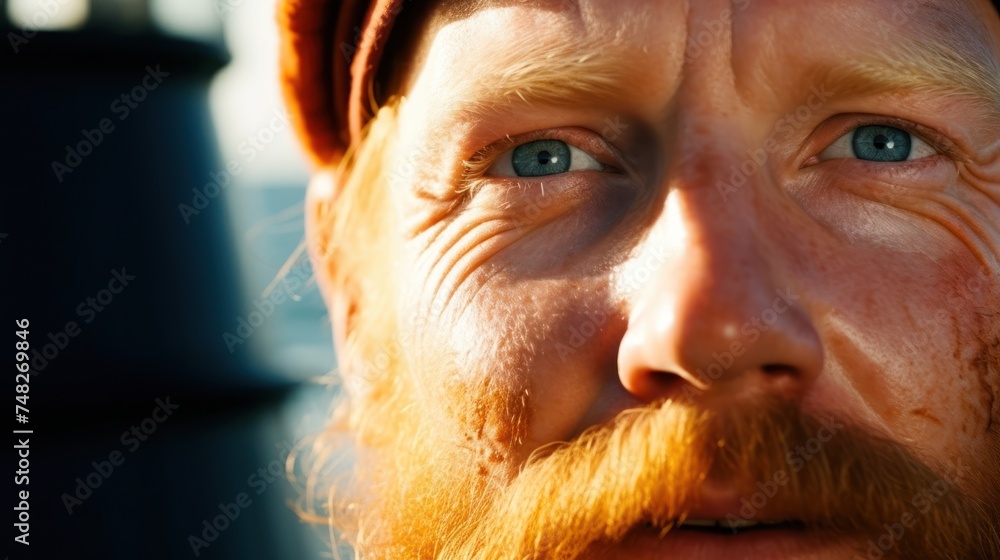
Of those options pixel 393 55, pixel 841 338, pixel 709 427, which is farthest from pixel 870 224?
pixel 393 55

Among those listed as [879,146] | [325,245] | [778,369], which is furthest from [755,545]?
[325,245]

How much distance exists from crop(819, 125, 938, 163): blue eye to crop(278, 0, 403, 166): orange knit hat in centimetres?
58

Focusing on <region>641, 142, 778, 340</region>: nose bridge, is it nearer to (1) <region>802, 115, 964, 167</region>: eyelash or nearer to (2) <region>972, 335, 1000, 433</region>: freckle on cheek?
(1) <region>802, 115, 964, 167</region>: eyelash

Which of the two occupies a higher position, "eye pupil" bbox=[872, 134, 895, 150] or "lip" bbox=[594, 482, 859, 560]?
"eye pupil" bbox=[872, 134, 895, 150]

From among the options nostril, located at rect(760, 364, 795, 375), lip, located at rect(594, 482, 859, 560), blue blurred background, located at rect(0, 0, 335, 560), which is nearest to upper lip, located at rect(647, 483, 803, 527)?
lip, located at rect(594, 482, 859, 560)

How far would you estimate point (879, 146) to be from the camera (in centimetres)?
100

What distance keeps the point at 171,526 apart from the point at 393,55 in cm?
118

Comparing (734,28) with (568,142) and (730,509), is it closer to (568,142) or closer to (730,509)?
(568,142)

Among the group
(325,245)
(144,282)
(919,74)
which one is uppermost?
(919,74)

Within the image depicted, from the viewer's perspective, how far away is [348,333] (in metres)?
1.41

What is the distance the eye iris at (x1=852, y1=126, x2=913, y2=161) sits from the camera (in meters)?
1.00

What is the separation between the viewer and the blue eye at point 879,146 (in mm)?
998

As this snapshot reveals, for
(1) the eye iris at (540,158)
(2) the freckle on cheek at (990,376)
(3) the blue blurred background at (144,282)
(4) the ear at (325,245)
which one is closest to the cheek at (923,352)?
(2) the freckle on cheek at (990,376)

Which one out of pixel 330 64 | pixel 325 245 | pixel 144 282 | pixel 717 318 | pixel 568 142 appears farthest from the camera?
pixel 144 282
